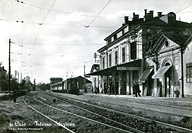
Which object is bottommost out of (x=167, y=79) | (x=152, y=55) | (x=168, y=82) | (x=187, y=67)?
(x=168, y=82)

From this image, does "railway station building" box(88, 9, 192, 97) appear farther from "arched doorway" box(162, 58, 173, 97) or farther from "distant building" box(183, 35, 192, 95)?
"distant building" box(183, 35, 192, 95)

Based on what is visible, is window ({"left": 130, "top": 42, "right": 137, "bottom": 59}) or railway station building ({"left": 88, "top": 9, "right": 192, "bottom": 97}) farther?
window ({"left": 130, "top": 42, "right": 137, "bottom": 59})

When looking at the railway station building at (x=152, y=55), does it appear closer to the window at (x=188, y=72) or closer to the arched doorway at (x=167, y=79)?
the arched doorway at (x=167, y=79)

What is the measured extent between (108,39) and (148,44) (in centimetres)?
1946

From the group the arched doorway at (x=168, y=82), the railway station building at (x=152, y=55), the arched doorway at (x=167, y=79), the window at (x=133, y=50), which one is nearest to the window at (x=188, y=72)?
the railway station building at (x=152, y=55)

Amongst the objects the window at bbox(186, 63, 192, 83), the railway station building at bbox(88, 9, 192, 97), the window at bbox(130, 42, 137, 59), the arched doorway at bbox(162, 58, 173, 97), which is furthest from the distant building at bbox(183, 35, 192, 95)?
the window at bbox(130, 42, 137, 59)

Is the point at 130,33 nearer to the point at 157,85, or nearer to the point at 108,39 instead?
the point at 157,85

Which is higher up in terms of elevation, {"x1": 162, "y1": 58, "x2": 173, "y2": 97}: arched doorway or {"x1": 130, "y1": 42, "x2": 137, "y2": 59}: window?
{"x1": 130, "y1": 42, "x2": 137, "y2": 59}: window

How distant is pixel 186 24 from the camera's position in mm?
35000

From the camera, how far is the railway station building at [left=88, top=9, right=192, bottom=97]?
23848 millimetres

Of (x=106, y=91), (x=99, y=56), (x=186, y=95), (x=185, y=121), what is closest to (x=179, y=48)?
(x=186, y=95)

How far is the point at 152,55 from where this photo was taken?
28.3m

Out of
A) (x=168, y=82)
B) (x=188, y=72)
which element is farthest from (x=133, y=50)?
(x=188, y=72)

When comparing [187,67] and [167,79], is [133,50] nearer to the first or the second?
[167,79]
